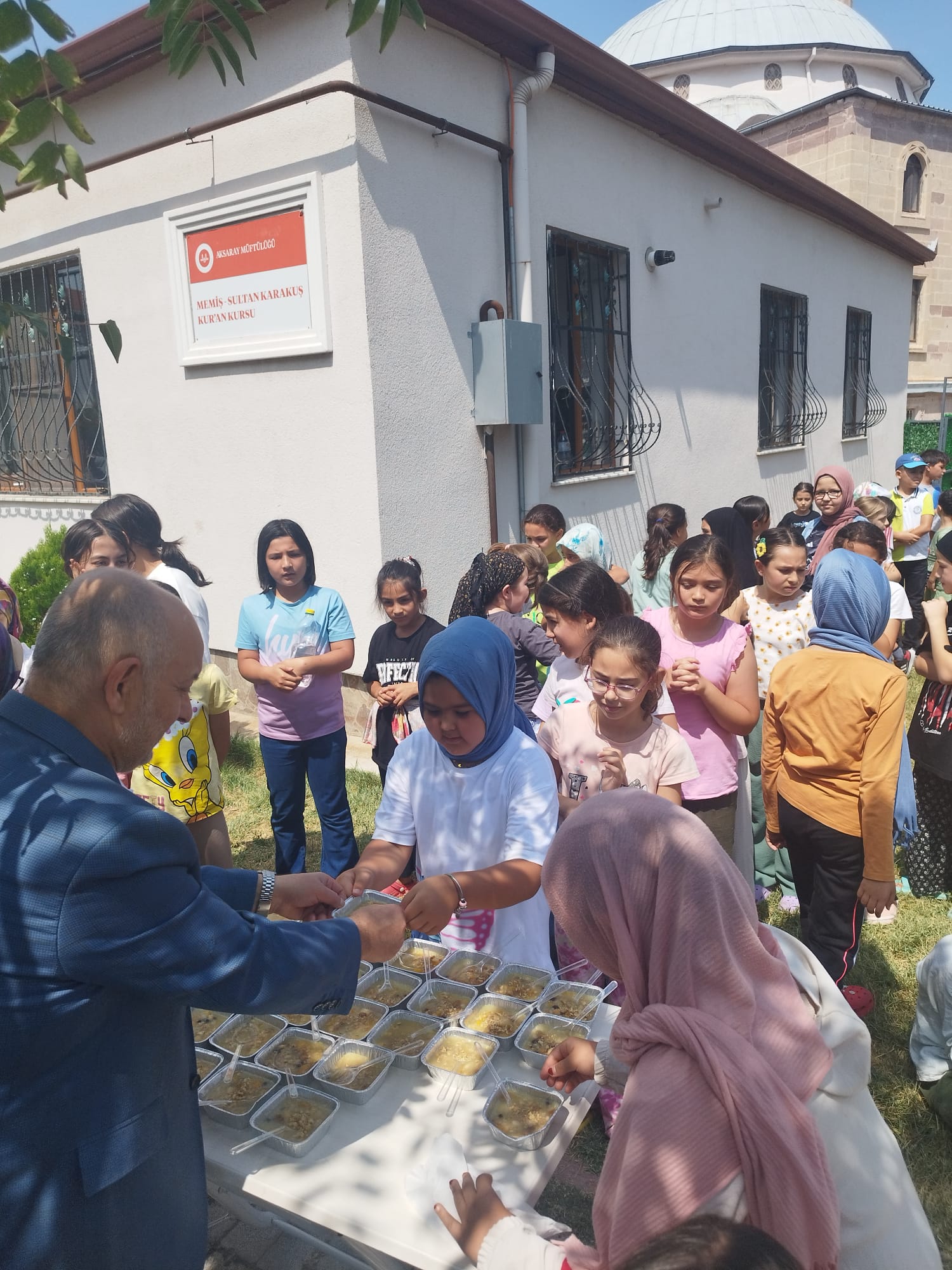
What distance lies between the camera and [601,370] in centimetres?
758

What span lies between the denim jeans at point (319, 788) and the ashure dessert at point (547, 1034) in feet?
7.47

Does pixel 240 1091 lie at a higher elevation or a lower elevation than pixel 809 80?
lower

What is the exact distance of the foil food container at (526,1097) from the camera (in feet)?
5.28

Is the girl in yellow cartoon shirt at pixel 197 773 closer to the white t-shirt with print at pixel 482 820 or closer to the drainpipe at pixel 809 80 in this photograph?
the white t-shirt with print at pixel 482 820

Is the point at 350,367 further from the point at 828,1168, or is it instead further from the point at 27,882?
the point at 828,1168

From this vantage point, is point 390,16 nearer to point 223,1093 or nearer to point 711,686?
point 223,1093

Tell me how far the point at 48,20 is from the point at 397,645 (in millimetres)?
2793

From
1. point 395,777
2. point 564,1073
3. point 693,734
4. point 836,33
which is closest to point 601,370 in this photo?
point 693,734

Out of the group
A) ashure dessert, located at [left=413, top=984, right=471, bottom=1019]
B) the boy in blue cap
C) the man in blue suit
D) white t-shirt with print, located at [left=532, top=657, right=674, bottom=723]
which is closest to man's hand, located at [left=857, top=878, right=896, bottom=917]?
white t-shirt with print, located at [left=532, top=657, right=674, bottom=723]

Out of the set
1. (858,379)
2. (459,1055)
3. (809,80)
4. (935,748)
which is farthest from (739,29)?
(459,1055)

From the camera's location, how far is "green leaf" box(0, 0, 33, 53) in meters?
1.38

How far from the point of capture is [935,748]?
3.77 meters

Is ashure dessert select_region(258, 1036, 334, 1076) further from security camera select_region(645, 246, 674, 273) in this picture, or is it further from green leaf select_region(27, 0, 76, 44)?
security camera select_region(645, 246, 674, 273)

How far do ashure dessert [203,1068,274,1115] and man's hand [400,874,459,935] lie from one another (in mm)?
445
